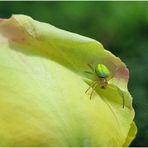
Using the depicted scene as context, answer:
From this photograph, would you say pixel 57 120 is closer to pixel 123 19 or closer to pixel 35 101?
pixel 35 101

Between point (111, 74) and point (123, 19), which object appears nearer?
point (111, 74)

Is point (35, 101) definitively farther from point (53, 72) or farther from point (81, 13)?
point (81, 13)

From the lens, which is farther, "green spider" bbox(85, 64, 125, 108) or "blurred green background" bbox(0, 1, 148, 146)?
"blurred green background" bbox(0, 1, 148, 146)

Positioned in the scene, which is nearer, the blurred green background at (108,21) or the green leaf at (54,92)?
the green leaf at (54,92)

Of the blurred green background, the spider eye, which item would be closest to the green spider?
the spider eye

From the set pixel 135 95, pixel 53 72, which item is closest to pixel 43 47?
pixel 53 72

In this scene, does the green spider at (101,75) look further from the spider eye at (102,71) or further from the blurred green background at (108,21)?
the blurred green background at (108,21)

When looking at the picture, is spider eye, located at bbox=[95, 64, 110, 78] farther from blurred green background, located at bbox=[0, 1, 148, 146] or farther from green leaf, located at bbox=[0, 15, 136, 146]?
blurred green background, located at bbox=[0, 1, 148, 146]

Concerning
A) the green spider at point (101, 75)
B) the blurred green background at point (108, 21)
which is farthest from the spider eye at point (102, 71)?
the blurred green background at point (108, 21)

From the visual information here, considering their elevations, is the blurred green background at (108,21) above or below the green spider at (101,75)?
below
